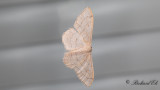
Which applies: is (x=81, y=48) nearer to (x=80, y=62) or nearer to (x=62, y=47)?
(x=80, y=62)

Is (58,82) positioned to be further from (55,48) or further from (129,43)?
(129,43)

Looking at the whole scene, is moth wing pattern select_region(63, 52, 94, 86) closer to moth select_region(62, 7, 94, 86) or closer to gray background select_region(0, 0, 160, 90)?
moth select_region(62, 7, 94, 86)

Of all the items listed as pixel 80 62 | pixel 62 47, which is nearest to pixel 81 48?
pixel 80 62

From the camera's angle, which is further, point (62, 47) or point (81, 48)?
point (62, 47)

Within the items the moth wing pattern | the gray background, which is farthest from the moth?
the gray background

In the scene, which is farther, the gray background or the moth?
the gray background

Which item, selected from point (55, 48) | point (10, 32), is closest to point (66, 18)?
point (55, 48)
